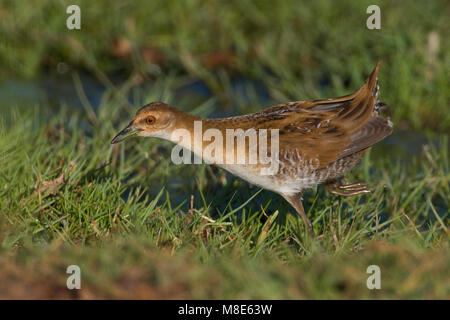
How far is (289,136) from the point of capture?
15.3 feet

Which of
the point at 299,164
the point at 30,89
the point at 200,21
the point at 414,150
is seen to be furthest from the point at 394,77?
the point at 30,89

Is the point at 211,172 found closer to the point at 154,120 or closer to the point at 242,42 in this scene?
the point at 154,120

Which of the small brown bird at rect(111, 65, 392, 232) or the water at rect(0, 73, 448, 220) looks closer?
the small brown bird at rect(111, 65, 392, 232)

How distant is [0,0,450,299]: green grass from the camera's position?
12.0ft

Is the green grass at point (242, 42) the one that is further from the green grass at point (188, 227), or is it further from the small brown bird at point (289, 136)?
Result: the small brown bird at point (289, 136)

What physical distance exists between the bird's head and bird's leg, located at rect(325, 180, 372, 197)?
3.92ft

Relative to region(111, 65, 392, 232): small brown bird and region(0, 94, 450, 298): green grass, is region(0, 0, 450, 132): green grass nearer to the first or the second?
region(0, 94, 450, 298): green grass

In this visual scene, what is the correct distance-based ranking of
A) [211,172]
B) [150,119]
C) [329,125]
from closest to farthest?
1. [150,119]
2. [329,125]
3. [211,172]

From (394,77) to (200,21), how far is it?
90.1 inches

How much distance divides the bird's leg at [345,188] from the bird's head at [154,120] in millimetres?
1194

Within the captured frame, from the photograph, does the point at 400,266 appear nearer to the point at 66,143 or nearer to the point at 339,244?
the point at 339,244

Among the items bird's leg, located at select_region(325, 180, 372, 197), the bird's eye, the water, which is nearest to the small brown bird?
the bird's eye

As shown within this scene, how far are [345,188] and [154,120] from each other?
1393mm

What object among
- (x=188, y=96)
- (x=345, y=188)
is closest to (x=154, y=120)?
(x=345, y=188)
